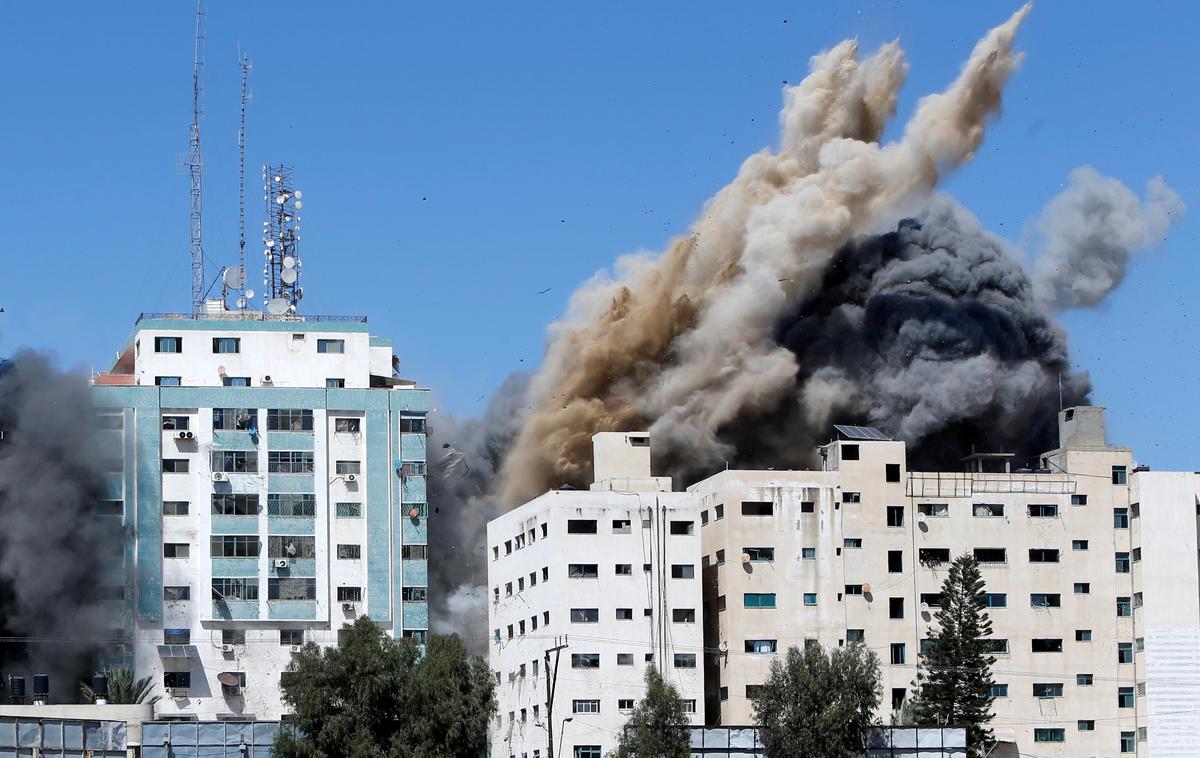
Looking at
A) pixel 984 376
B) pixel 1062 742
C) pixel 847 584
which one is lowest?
pixel 1062 742

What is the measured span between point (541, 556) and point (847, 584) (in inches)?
571

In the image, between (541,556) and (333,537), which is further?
(333,537)

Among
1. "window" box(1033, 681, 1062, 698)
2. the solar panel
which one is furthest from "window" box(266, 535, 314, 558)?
"window" box(1033, 681, 1062, 698)

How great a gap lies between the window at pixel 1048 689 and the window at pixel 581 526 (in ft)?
74.9

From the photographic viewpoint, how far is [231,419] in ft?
381

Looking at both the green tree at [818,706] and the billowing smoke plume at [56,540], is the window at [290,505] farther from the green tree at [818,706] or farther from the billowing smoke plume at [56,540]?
the green tree at [818,706]

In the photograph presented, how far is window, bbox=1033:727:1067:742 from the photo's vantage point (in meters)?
112

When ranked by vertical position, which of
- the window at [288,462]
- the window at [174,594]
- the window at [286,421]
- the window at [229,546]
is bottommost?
the window at [174,594]

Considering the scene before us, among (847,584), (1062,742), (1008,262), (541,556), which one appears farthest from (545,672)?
(1008,262)

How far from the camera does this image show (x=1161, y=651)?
373ft

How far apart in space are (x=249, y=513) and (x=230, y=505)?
1012 millimetres

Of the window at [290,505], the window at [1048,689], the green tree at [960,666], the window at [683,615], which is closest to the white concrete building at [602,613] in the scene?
the window at [683,615]

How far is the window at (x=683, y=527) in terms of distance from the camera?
108 m

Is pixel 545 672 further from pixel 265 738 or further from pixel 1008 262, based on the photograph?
pixel 1008 262
